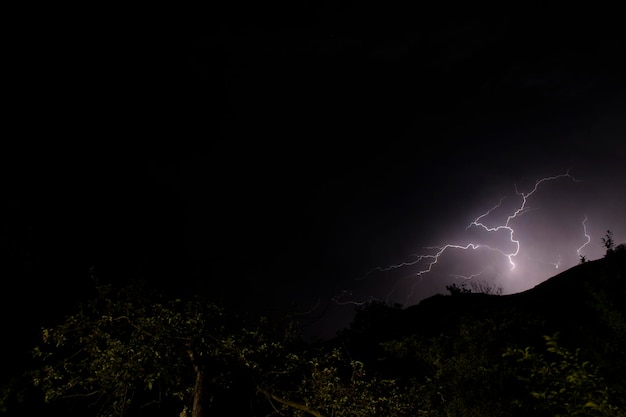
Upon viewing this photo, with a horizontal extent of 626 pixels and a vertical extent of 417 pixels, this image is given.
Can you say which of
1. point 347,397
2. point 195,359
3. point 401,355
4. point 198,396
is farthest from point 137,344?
point 401,355

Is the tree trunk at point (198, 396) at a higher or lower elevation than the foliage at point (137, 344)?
lower

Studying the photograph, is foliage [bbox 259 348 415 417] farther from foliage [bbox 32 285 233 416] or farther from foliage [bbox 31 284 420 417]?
foliage [bbox 32 285 233 416]

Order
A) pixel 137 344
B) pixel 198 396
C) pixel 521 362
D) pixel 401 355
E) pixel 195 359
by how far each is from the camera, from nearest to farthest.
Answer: pixel 137 344
pixel 198 396
pixel 195 359
pixel 521 362
pixel 401 355

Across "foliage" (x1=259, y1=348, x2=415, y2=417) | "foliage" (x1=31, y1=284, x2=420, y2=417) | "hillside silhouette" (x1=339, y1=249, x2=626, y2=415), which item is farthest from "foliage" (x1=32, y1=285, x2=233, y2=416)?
"hillside silhouette" (x1=339, y1=249, x2=626, y2=415)

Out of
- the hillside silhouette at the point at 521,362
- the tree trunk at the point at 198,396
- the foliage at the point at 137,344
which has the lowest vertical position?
the hillside silhouette at the point at 521,362

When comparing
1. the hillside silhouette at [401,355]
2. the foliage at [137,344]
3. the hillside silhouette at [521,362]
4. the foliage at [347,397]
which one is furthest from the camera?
the foliage at [347,397]

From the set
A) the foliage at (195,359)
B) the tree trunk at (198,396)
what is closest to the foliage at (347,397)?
the foliage at (195,359)

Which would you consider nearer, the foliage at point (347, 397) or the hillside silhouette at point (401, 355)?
the hillside silhouette at point (401, 355)

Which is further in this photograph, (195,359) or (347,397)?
(195,359)

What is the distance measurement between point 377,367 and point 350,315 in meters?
29.1

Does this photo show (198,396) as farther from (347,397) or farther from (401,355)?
(401,355)

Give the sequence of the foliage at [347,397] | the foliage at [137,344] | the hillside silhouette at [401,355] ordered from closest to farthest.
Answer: the hillside silhouette at [401,355] → the foliage at [137,344] → the foliage at [347,397]

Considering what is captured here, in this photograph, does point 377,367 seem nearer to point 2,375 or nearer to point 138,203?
point 138,203

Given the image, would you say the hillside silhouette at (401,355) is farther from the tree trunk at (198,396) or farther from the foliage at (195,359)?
the tree trunk at (198,396)
